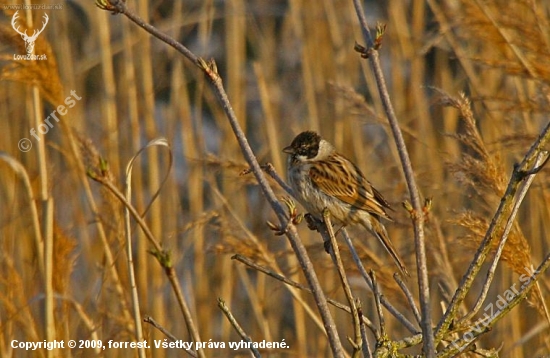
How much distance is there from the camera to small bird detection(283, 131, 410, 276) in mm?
2865

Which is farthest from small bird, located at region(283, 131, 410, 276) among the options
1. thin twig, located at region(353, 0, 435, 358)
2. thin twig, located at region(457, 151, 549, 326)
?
thin twig, located at region(353, 0, 435, 358)

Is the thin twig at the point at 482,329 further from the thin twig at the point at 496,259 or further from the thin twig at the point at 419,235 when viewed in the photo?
the thin twig at the point at 419,235

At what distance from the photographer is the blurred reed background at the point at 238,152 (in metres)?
2.75

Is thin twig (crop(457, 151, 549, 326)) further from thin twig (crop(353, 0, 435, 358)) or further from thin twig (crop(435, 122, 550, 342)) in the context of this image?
thin twig (crop(353, 0, 435, 358))

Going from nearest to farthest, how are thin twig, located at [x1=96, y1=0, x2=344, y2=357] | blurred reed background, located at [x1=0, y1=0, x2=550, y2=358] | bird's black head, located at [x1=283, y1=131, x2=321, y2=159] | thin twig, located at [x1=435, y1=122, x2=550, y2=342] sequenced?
thin twig, located at [x1=96, y1=0, x2=344, y2=357] → thin twig, located at [x1=435, y1=122, x2=550, y2=342] → blurred reed background, located at [x1=0, y1=0, x2=550, y2=358] → bird's black head, located at [x1=283, y1=131, x2=321, y2=159]

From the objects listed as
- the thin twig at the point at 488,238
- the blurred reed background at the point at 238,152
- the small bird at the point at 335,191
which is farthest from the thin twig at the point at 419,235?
the small bird at the point at 335,191

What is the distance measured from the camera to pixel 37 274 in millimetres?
2877

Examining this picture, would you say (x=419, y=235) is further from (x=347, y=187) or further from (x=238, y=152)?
(x=238, y=152)

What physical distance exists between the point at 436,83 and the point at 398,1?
0.45 m

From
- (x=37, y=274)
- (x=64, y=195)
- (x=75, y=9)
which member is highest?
(x=75, y=9)

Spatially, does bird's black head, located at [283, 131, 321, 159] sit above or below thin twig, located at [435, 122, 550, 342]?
above

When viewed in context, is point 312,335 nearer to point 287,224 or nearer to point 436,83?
point 436,83

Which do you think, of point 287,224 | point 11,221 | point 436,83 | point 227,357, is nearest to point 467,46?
point 436,83

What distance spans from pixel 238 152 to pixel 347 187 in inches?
45.2
